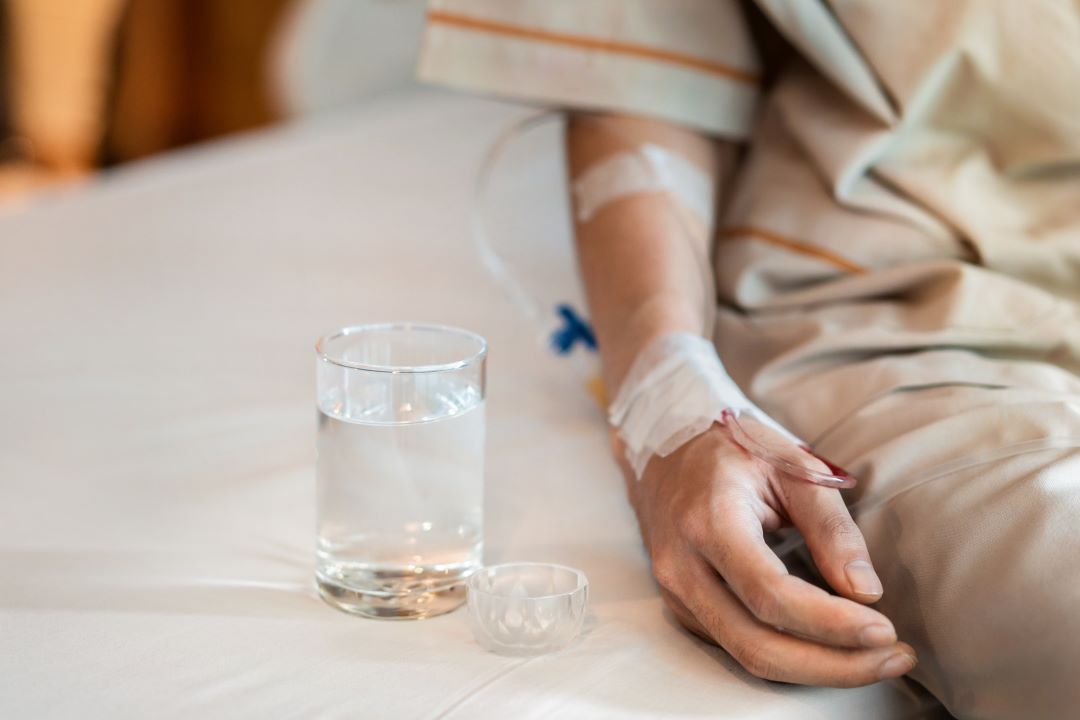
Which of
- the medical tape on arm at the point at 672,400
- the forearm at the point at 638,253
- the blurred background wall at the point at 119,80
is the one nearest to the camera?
the medical tape on arm at the point at 672,400

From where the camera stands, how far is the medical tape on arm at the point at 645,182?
0.83 meters

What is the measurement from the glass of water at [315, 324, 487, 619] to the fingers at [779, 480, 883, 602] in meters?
0.16

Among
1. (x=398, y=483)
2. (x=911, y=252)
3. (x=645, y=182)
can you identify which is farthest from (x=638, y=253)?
(x=398, y=483)

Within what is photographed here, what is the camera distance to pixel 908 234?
75 centimetres

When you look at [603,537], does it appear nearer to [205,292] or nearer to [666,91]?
[666,91]

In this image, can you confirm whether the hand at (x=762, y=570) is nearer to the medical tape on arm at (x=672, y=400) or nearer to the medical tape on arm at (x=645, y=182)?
the medical tape on arm at (x=672, y=400)

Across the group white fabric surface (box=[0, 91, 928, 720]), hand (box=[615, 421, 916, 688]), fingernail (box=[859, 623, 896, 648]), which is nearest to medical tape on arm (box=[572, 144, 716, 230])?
white fabric surface (box=[0, 91, 928, 720])

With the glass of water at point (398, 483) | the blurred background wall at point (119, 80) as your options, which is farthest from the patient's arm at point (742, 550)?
the blurred background wall at point (119, 80)

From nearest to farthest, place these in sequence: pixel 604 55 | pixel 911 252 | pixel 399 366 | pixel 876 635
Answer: pixel 876 635
pixel 399 366
pixel 911 252
pixel 604 55

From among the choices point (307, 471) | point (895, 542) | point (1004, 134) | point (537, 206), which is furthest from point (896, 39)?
point (537, 206)

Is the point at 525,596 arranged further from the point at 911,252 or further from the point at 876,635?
the point at 911,252

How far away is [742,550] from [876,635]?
7 cm

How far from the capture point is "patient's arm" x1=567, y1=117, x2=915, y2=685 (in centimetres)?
49

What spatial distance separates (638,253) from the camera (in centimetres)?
78
